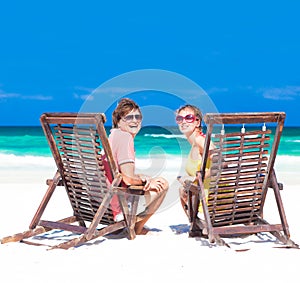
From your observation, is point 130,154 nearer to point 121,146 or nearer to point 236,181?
point 121,146

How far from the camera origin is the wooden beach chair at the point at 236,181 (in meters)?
4.16

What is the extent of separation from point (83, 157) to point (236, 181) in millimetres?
1277

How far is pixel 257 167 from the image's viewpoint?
4.38m

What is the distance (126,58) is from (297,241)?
112 feet

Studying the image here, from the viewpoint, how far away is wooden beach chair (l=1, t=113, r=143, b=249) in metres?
4.24

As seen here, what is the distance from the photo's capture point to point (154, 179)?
4.56m

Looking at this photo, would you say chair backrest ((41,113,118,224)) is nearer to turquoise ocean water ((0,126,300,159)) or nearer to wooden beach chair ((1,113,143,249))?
wooden beach chair ((1,113,143,249))

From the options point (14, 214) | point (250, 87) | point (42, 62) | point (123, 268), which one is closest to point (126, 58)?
point (42, 62)

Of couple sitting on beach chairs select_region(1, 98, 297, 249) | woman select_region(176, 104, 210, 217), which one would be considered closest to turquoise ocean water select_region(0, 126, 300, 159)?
woman select_region(176, 104, 210, 217)

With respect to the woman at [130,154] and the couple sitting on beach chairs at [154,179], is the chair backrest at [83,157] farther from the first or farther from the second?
the woman at [130,154]

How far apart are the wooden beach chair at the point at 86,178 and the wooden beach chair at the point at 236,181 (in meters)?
0.59

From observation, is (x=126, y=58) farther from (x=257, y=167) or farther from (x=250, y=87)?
(x=257, y=167)

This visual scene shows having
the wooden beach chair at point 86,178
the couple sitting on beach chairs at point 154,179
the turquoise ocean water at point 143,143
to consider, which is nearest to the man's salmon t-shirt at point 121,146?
the couple sitting on beach chairs at point 154,179

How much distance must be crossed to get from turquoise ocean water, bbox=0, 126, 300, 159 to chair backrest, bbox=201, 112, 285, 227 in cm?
1244
